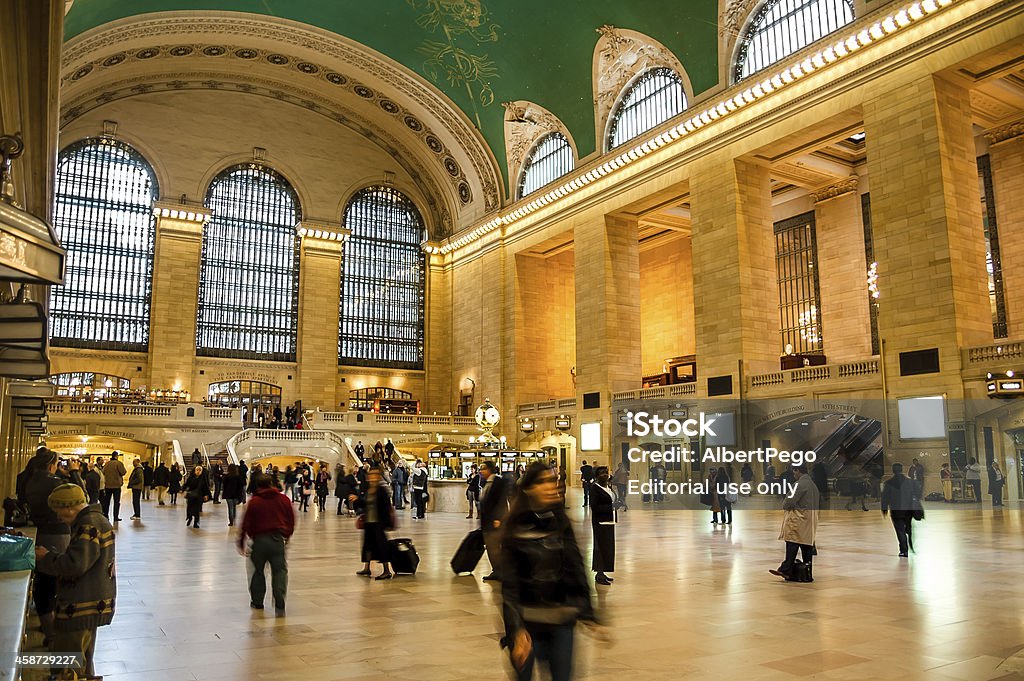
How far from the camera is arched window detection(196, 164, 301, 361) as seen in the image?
33.0 m

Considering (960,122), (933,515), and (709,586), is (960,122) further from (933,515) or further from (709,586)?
(709,586)

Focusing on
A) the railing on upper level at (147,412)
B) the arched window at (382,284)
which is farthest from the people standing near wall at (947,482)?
the arched window at (382,284)

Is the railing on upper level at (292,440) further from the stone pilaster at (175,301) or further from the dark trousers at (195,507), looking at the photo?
the dark trousers at (195,507)

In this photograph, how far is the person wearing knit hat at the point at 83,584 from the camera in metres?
3.61

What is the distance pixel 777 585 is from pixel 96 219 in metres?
31.2

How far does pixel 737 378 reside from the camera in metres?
20.7

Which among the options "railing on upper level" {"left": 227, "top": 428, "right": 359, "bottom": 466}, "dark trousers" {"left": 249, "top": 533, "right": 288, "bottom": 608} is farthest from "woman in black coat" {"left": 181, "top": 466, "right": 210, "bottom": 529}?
"railing on upper level" {"left": 227, "top": 428, "right": 359, "bottom": 466}

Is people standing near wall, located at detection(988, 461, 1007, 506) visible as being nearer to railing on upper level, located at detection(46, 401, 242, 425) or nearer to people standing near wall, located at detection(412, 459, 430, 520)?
people standing near wall, located at detection(412, 459, 430, 520)

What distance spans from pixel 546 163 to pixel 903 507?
2262cm

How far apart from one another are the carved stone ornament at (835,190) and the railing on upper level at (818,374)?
28.1 feet

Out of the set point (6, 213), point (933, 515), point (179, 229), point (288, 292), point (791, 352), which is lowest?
point (933, 515)

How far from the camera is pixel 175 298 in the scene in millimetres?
31453

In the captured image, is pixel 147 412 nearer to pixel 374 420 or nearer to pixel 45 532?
pixel 374 420

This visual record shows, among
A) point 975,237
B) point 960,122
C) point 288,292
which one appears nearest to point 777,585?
point 975,237
